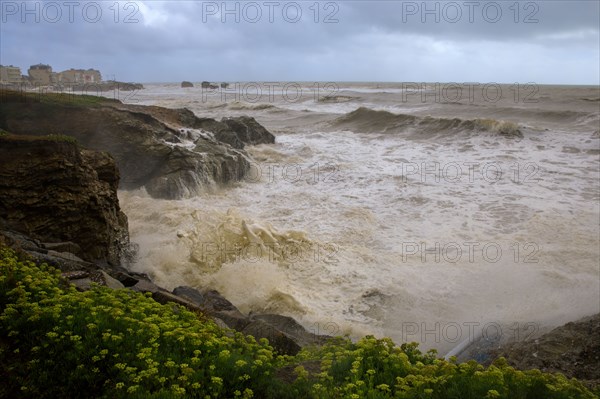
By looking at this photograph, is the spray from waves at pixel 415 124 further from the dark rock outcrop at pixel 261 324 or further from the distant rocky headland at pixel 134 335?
the dark rock outcrop at pixel 261 324

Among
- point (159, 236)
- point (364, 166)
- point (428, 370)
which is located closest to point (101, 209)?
point (159, 236)

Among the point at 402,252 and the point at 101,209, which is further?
the point at 402,252

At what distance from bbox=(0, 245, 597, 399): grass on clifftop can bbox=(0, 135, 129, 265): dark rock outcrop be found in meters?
3.52

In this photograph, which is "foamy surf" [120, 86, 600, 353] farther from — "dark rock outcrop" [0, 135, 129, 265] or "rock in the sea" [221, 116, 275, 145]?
"rock in the sea" [221, 116, 275, 145]

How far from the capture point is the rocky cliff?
534 inches

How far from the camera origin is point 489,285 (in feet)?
28.2

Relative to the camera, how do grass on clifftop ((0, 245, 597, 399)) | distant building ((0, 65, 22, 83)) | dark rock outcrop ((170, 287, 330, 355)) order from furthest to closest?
1. distant building ((0, 65, 22, 83))
2. dark rock outcrop ((170, 287, 330, 355))
3. grass on clifftop ((0, 245, 597, 399))

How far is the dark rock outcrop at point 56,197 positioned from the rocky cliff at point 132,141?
4.86 meters

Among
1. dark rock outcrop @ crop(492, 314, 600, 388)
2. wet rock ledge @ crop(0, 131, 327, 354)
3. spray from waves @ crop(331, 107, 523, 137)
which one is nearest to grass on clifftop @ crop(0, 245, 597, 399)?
dark rock outcrop @ crop(492, 314, 600, 388)

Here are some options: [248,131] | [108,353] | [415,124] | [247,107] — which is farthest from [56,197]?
[247,107]

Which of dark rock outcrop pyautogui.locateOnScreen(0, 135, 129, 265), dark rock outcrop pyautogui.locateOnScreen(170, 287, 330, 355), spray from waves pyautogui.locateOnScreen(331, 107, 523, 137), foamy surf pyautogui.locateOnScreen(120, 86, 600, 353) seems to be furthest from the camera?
spray from waves pyautogui.locateOnScreen(331, 107, 523, 137)

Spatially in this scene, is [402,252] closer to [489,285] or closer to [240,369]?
[489,285]

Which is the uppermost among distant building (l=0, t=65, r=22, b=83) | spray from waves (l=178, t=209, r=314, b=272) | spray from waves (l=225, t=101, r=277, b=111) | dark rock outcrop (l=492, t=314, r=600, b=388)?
distant building (l=0, t=65, r=22, b=83)

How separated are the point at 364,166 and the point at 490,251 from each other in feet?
27.8
